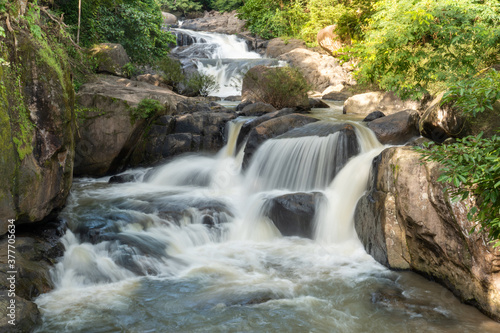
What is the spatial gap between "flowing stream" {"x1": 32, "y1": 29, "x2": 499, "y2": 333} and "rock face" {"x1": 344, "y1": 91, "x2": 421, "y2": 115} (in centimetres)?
297

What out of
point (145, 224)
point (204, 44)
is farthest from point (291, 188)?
point (204, 44)

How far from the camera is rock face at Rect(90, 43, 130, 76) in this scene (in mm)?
12016

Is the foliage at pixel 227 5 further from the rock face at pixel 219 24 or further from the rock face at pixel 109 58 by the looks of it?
the rock face at pixel 109 58

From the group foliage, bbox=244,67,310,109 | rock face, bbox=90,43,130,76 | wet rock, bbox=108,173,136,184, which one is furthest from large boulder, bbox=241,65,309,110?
wet rock, bbox=108,173,136,184

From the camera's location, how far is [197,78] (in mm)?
14711

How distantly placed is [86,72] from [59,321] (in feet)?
26.5

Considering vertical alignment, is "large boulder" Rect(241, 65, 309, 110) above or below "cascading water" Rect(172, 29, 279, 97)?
below

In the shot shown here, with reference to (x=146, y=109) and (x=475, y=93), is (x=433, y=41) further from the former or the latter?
(x=146, y=109)

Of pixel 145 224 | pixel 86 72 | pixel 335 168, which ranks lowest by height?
pixel 145 224

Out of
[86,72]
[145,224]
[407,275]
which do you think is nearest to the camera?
[407,275]

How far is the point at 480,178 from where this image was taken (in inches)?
153

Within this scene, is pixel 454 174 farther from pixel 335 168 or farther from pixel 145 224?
pixel 145 224

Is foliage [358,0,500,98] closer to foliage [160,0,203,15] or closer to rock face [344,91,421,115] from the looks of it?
rock face [344,91,421,115]

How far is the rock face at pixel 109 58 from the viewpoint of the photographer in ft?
39.4
